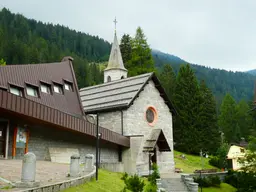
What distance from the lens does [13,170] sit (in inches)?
482

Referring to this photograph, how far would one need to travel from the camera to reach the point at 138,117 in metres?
27.0

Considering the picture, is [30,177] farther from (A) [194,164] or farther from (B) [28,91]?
(A) [194,164]

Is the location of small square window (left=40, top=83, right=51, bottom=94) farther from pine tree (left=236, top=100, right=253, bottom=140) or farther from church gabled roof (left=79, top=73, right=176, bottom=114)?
pine tree (left=236, top=100, right=253, bottom=140)

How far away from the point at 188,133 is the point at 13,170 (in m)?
34.2

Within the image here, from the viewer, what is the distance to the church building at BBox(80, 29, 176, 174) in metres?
25.8

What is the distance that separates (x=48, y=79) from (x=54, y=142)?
512cm

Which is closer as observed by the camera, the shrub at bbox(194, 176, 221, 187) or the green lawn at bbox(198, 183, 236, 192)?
the shrub at bbox(194, 176, 221, 187)

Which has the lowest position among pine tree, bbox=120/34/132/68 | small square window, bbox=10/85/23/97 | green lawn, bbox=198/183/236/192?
green lawn, bbox=198/183/236/192

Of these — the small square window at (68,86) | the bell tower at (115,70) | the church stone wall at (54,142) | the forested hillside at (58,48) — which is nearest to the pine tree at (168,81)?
the forested hillside at (58,48)

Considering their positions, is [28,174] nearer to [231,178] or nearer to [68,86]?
[68,86]

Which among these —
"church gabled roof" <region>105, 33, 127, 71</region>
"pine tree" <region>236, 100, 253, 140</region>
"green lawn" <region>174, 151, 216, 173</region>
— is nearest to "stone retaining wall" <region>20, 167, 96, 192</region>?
"green lawn" <region>174, 151, 216, 173</region>

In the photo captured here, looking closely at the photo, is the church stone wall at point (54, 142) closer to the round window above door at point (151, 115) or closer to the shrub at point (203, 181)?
the round window above door at point (151, 115)

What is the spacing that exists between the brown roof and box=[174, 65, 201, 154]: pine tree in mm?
22015

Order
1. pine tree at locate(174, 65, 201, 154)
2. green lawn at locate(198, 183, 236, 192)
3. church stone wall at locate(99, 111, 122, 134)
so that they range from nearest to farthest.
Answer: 1. green lawn at locate(198, 183, 236, 192)
2. church stone wall at locate(99, 111, 122, 134)
3. pine tree at locate(174, 65, 201, 154)
